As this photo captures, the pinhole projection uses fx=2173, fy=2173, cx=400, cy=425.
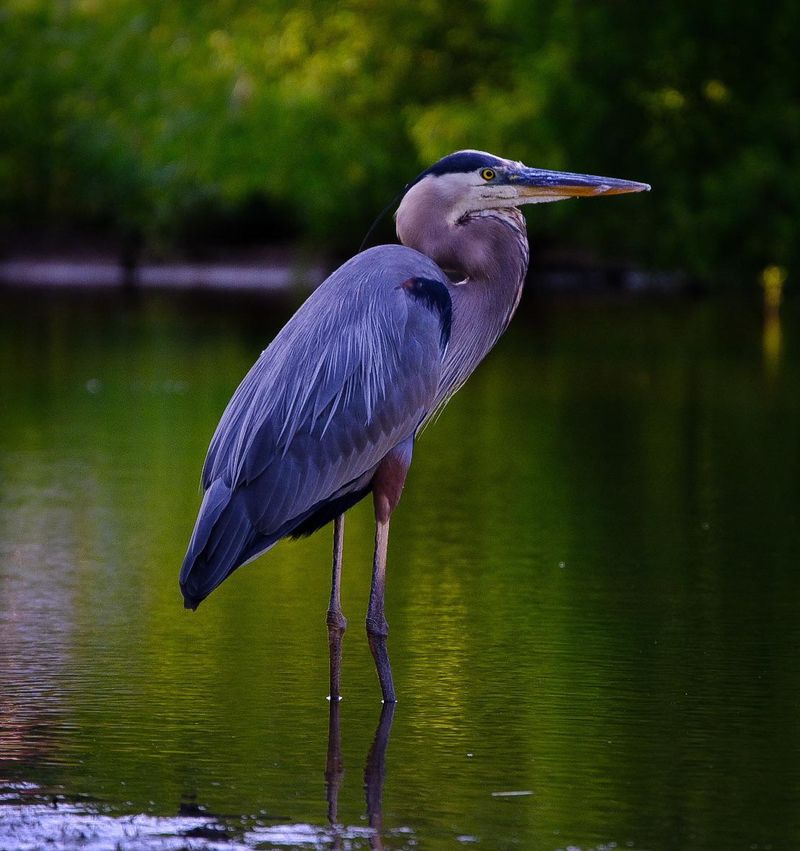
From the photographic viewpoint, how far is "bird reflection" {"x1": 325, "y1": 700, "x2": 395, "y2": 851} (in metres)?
5.16

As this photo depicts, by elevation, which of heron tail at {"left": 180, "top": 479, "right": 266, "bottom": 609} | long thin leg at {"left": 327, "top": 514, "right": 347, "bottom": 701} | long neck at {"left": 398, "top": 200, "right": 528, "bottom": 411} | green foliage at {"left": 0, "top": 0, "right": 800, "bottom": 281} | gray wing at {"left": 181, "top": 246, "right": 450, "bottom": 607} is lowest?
long thin leg at {"left": 327, "top": 514, "right": 347, "bottom": 701}

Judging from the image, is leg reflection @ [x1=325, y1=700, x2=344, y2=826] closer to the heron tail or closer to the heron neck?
the heron tail

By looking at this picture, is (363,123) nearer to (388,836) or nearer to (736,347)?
(736,347)

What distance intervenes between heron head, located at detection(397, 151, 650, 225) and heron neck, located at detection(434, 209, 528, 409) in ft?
0.19

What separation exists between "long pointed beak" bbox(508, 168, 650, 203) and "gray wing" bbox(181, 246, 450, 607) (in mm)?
415

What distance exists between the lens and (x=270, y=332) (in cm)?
2645

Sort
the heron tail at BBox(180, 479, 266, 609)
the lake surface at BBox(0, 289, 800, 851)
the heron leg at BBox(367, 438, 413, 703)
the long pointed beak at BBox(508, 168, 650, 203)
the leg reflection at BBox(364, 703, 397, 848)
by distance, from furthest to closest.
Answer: the long pointed beak at BBox(508, 168, 650, 203) < the heron leg at BBox(367, 438, 413, 703) < the heron tail at BBox(180, 479, 266, 609) < the lake surface at BBox(0, 289, 800, 851) < the leg reflection at BBox(364, 703, 397, 848)

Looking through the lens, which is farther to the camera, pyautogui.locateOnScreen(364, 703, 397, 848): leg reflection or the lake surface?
the lake surface

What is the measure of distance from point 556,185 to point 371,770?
2.09m

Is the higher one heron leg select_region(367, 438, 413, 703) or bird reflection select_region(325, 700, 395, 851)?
heron leg select_region(367, 438, 413, 703)

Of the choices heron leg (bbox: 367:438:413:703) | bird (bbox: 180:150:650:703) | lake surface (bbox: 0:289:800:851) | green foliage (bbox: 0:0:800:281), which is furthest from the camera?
green foliage (bbox: 0:0:800:281)

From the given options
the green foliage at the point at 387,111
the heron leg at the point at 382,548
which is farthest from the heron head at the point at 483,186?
the green foliage at the point at 387,111

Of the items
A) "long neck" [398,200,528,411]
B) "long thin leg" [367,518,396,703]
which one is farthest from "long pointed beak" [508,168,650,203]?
"long thin leg" [367,518,396,703]

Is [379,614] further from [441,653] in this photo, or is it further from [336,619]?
[441,653]
